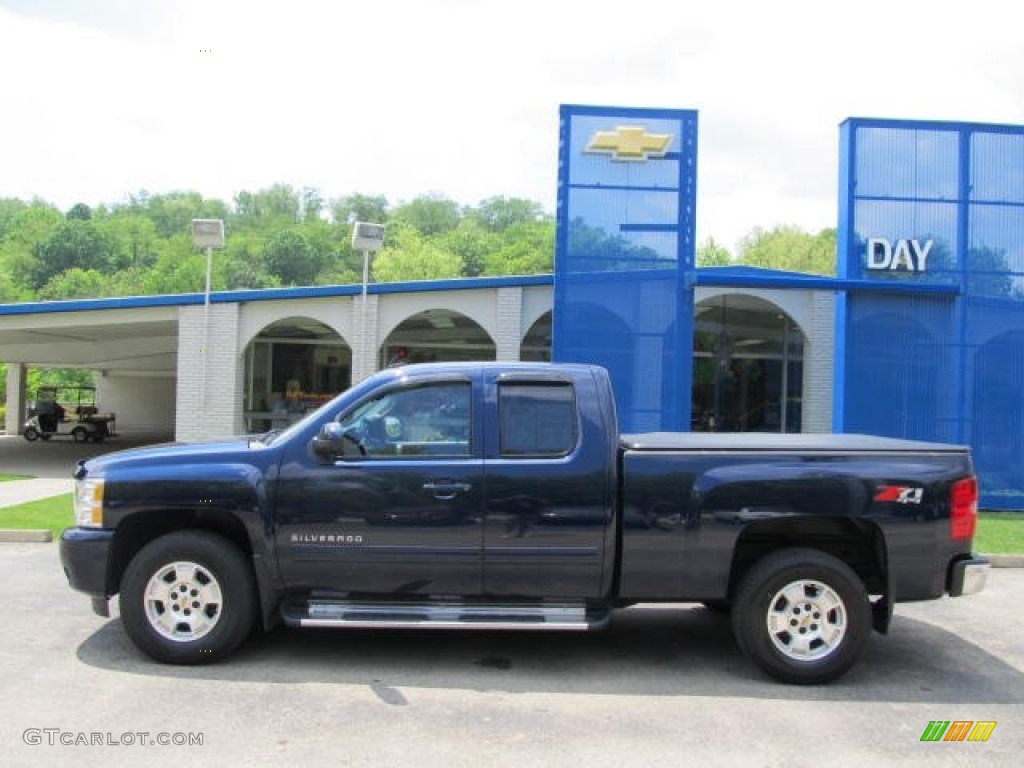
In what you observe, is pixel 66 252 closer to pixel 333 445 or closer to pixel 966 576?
pixel 333 445

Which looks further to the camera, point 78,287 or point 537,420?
point 78,287

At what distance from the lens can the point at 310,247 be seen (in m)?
104

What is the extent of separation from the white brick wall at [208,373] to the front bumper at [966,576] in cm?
1448

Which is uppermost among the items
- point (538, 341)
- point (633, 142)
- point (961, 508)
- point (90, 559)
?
point (633, 142)

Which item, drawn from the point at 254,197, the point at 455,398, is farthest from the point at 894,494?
the point at 254,197

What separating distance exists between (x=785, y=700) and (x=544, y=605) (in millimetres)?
1518

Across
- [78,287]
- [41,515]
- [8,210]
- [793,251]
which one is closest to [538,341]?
[41,515]

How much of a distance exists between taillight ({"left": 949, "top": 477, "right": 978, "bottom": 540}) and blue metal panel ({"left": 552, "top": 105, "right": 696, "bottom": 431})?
7856mm

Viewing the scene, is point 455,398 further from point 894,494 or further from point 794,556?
point 894,494

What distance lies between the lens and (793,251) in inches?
3000

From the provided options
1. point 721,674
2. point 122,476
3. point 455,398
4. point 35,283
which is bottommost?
point 721,674

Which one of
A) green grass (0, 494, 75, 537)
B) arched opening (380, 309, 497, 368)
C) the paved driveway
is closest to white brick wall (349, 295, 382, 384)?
arched opening (380, 309, 497, 368)

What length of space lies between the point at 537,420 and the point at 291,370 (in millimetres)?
17700

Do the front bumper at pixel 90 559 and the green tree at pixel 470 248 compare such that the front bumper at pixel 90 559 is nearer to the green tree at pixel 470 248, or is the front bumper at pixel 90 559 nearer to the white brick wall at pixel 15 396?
A: the white brick wall at pixel 15 396
